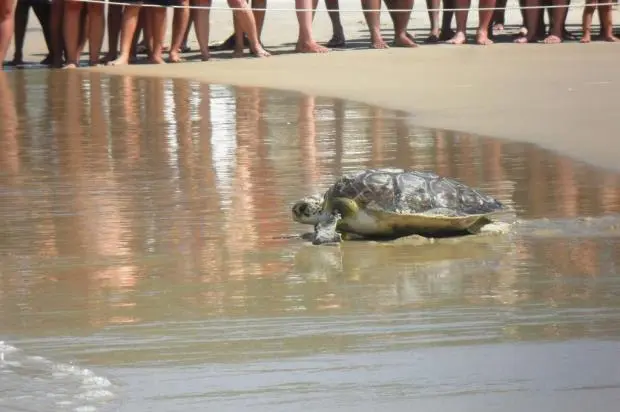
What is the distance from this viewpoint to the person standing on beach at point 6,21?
651 inches

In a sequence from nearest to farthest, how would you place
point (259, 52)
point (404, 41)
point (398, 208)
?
point (398, 208)
point (259, 52)
point (404, 41)

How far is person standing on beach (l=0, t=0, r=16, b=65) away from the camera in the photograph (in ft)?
54.3

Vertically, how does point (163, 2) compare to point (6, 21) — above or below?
above

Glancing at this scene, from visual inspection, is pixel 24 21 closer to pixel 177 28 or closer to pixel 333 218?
pixel 177 28

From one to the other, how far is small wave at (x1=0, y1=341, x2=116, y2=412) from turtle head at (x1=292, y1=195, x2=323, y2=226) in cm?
231

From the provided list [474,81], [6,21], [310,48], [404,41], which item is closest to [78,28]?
[6,21]

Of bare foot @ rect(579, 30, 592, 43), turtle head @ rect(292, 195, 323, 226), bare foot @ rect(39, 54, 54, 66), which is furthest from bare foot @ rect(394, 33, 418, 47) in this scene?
turtle head @ rect(292, 195, 323, 226)

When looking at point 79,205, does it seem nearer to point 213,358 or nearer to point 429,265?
point 429,265

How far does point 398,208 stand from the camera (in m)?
6.75

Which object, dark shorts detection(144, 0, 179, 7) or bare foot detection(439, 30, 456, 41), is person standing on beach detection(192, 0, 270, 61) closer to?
dark shorts detection(144, 0, 179, 7)

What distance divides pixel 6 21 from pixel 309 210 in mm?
10387

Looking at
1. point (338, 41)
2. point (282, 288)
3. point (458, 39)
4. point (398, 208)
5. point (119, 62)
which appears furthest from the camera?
point (338, 41)

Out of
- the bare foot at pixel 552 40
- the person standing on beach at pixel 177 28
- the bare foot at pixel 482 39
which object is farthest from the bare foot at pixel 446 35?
the person standing on beach at pixel 177 28

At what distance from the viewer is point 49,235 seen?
709 centimetres
